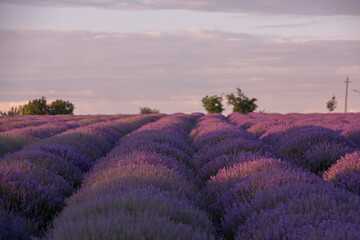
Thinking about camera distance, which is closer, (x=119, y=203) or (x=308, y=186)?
(x=119, y=203)

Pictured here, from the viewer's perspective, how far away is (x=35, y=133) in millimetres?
9578

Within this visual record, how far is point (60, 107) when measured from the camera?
3881 centimetres

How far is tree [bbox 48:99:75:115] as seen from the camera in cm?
3778

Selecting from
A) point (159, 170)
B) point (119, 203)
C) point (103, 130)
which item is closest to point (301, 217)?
point (119, 203)

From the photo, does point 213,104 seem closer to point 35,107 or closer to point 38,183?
point 35,107

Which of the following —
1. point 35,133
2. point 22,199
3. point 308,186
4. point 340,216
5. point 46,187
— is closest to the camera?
point 340,216

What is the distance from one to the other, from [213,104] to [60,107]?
88.4 ft

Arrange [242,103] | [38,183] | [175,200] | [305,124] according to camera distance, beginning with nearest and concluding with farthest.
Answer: [175,200] → [38,183] → [305,124] → [242,103]

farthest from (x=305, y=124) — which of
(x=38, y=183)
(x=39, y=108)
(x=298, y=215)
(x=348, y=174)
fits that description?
(x=39, y=108)

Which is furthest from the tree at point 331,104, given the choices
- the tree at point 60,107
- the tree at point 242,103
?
the tree at point 60,107

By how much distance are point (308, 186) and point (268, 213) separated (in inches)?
26.2

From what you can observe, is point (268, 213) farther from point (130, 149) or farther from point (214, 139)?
point (214, 139)

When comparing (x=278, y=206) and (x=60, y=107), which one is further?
(x=60, y=107)

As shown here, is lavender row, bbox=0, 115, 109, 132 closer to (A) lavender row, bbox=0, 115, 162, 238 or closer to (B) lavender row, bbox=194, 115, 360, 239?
(A) lavender row, bbox=0, 115, 162, 238
